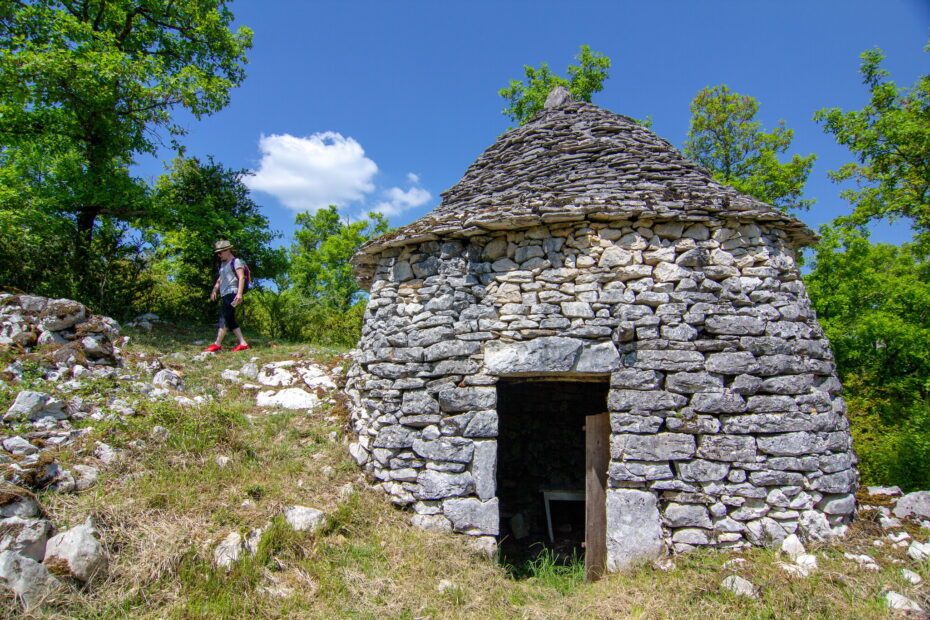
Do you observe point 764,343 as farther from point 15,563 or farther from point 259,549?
point 15,563

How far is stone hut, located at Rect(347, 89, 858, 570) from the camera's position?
4.09 m

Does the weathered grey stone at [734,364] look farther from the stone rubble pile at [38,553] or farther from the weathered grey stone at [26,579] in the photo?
the weathered grey stone at [26,579]

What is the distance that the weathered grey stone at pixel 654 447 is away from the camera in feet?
13.5

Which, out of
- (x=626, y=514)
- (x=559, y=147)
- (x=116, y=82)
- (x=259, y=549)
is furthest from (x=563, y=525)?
(x=116, y=82)

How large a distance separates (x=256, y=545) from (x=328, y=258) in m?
19.3

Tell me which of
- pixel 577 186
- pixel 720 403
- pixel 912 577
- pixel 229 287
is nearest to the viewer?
pixel 912 577

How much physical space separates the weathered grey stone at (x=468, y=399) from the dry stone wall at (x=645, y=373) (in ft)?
0.05

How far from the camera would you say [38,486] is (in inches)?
150

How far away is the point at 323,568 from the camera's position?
382cm

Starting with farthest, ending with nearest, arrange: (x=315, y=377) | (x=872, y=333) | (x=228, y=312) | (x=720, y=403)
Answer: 1. (x=872, y=333)
2. (x=228, y=312)
3. (x=315, y=377)
4. (x=720, y=403)

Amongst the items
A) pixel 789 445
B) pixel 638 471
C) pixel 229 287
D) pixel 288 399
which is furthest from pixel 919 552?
pixel 229 287

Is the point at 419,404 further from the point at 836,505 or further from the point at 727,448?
the point at 836,505

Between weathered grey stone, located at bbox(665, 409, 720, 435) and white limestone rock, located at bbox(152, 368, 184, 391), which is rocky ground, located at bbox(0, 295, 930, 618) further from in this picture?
weathered grey stone, located at bbox(665, 409, 720, 435)

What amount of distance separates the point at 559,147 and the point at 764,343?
316 cm
